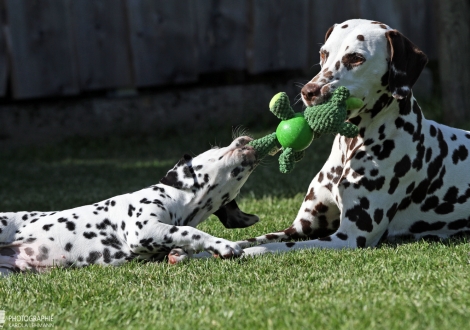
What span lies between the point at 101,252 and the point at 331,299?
213 centimetres

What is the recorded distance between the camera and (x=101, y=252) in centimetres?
556

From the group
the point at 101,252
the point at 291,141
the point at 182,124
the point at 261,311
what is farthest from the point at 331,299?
the point at 182,124

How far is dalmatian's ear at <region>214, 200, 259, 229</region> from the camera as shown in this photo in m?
5.96

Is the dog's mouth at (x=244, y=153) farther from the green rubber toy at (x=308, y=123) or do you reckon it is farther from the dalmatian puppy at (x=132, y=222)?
the green rubber toy at (x=308, y=123)

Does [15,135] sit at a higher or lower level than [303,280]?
lower

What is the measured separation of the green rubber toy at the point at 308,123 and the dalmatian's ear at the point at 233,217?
856mm

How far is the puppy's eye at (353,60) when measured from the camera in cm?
529

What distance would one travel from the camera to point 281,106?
524cm

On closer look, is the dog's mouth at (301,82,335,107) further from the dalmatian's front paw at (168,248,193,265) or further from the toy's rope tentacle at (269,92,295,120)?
the dalmatian's front paw at (168,248,193,265)

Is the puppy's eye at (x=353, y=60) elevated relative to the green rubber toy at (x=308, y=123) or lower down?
elevated

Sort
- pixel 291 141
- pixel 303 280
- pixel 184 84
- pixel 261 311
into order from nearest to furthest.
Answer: pixel 261 311
pixel 303 280
pixel 291 141
pixel 184 84

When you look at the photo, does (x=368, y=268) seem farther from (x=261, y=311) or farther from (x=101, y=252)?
(x=101, y=252)

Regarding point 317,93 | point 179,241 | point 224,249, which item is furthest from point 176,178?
point 317,93

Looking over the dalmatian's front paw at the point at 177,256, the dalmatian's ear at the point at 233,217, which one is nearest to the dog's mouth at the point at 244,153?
the dalmatian's ear at the point at 233,217
